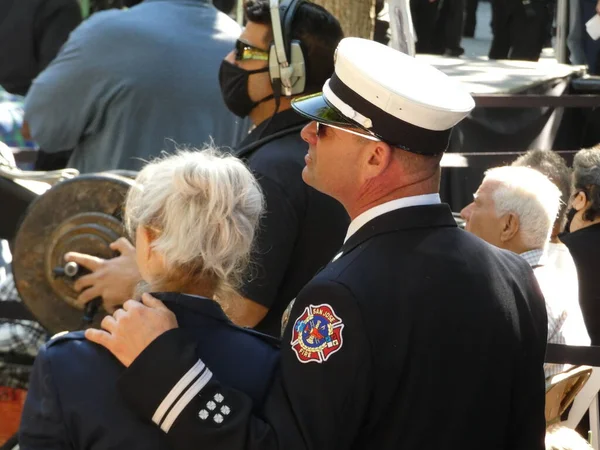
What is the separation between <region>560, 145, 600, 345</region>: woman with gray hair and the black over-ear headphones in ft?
6.03

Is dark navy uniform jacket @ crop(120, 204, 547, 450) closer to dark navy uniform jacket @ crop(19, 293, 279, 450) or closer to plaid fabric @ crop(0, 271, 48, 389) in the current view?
dark navy uniform jacket @ crop(19, 293, 279, 450)

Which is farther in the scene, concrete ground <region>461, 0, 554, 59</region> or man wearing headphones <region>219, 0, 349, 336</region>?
concrete ground <region>461, 0, 554, 59</region>

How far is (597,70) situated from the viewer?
34.2 ft

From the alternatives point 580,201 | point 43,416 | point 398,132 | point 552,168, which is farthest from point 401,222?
point 552,168

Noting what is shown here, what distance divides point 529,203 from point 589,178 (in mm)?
1232

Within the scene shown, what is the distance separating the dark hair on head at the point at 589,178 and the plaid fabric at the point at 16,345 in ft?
8.17

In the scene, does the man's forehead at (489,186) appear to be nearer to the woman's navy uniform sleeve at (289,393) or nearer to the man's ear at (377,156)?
the man's ear at (377,156)

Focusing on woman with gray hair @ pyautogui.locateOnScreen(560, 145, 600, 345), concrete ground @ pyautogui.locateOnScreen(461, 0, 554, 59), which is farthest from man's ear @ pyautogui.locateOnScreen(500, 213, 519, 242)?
concrete ground @ pyautogui.locateOnScreen(461, 0, 554, 59)

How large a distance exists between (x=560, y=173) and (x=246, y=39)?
2.14 meters

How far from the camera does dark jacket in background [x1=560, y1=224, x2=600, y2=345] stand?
4414 mm

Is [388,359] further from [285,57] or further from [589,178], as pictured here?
[589,178]

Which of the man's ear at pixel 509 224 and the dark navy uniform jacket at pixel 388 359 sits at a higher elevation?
the dark navy uniform jacket at pixel 388 359

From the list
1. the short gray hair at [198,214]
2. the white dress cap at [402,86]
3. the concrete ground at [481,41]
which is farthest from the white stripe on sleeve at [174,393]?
the concrete ground at [481,41]

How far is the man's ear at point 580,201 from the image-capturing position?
4.77m
